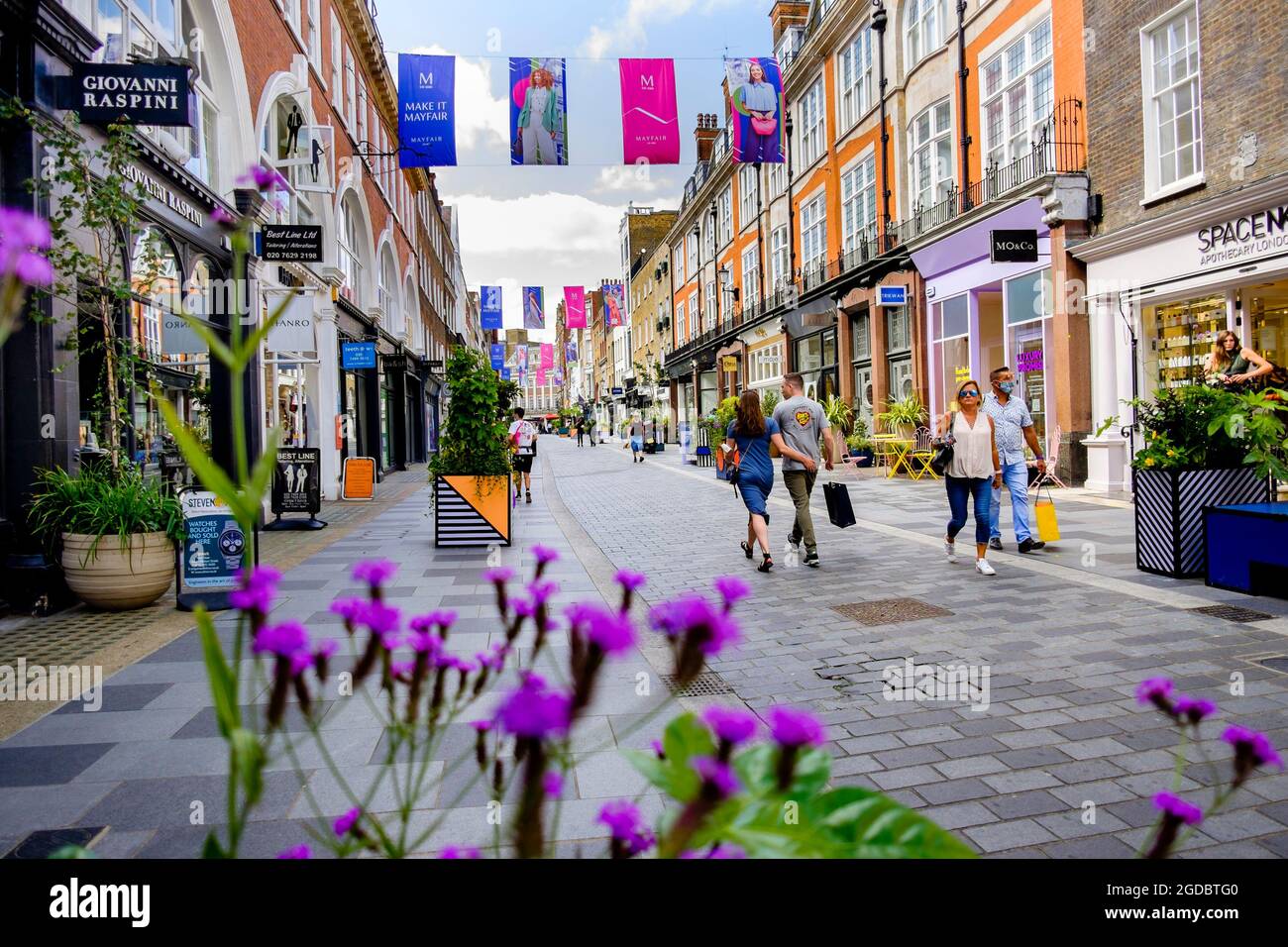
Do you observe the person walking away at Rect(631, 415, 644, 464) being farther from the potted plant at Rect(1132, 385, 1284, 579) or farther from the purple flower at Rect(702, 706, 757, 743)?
the purple flower at Rect(702, 706, 757, 743)

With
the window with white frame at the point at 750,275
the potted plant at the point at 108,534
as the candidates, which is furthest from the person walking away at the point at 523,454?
the window with white frame at the point at 750,275

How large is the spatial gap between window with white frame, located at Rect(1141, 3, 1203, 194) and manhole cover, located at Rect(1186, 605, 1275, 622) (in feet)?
28.1

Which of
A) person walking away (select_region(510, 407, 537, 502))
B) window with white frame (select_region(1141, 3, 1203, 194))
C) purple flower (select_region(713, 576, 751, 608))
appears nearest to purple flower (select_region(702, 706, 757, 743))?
purple flower (select_region(713, 576, 751, 608))

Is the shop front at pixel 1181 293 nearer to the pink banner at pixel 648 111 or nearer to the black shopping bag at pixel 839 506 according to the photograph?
the black shopping bag at pixel 839 506

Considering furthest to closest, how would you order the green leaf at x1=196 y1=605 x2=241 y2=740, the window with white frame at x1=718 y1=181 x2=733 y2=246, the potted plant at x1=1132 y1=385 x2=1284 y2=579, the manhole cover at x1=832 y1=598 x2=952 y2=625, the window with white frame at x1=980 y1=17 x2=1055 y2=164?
the window with white frame at x1=718 y1=181 x2=733 y2=246, the window with white frame at x1=980 y1=17 x2=1055 y2=164, the potted plant at x1=1132 y1=385 x2=1284 y2=579, the manhole cover at x1=832 y1=598 x2=952 y2=625, the green leaf at x1=196 y1=605 x2=241 y2=740

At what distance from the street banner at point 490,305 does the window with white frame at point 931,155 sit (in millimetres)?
32758

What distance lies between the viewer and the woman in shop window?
31.0 ft

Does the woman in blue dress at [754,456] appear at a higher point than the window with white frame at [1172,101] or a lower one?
lower

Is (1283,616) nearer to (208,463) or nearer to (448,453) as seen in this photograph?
(208,463)

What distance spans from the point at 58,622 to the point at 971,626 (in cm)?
663

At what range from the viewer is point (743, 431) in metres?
8.87

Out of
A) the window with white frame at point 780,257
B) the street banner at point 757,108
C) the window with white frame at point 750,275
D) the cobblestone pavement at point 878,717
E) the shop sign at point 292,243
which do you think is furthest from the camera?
the window with white frame at point 750,275

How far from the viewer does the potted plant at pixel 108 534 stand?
679cm

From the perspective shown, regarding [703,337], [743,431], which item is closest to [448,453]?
[743,431]
